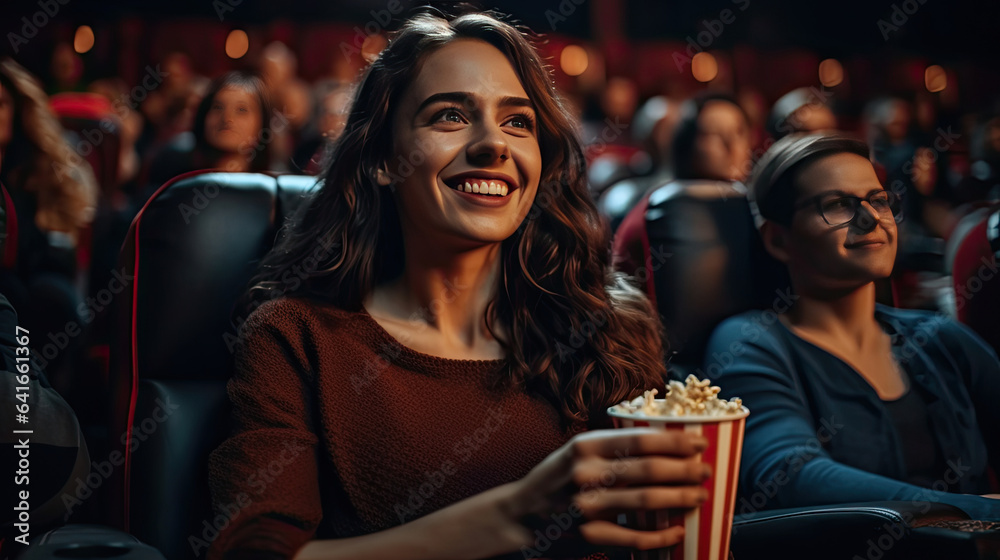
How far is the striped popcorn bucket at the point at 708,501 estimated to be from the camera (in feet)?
2.83

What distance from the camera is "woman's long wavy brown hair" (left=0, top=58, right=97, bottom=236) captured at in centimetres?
209

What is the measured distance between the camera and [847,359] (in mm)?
1452

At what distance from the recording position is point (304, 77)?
743 centimetres

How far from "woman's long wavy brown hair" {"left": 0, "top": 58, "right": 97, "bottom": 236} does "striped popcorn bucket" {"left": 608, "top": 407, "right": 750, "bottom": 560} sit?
182 centimetres

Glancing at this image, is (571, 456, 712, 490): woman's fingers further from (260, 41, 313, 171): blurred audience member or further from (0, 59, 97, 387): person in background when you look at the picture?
(260, 41, 313, 171): blurred audience member

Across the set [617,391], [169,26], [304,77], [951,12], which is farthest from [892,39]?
[617,391]

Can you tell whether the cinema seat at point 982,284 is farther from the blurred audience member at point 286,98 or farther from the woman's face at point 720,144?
the blurred audience member at point 286,98

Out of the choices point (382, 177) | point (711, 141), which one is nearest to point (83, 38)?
point (711, 141)

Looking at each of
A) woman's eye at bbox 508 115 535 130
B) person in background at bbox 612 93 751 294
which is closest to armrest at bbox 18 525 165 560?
woman's eye at bbox 508 115 535 130

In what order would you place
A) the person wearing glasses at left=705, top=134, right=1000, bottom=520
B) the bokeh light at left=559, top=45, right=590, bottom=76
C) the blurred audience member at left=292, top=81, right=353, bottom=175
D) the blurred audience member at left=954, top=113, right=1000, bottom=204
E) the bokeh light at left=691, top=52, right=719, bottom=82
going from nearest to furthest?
1. the person wearing glasses at left=705, top=134, right=1000, bottom=520
2. the blurred audience member at left=292, top=81, right=353, bottom=175
3. the blurred audience member at left=954, top=113, right=1000, bottom=204
4. the bokeh light at left=559, top=45, right=590, bottom=76
5. the bokeh light at left=691, top=52, right=719, bottom=82

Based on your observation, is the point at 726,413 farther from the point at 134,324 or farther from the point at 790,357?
the point at 134,324

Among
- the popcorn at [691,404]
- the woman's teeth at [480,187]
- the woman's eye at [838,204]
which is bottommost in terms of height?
the popcorn at [691,404]

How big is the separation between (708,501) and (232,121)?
7.04 feet

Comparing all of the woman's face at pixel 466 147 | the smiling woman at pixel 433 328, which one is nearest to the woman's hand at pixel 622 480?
the smiling woman at pixel 433 328
